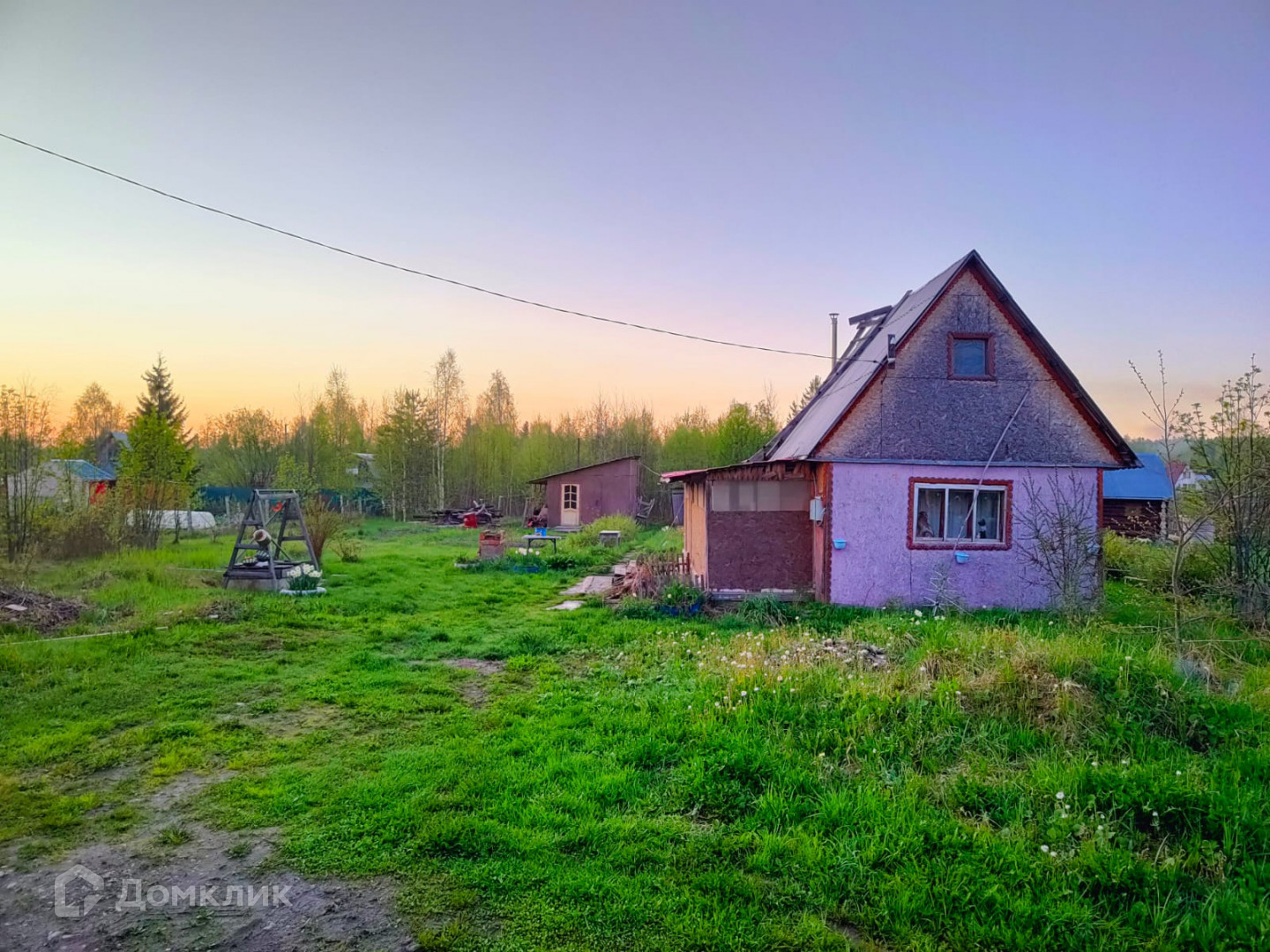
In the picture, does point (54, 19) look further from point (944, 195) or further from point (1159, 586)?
point (1159, 586)

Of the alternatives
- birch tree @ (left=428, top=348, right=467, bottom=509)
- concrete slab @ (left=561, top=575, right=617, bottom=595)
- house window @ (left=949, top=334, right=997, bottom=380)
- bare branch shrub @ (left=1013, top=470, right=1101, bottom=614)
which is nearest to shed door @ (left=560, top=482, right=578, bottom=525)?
birch tree @ (left=428, top=348, right=467, bottom=509)

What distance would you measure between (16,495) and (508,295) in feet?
33.9

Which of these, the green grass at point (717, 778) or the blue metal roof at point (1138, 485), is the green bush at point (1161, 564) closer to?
the green grass at point (717, 778)

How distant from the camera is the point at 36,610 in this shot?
827 centimetres

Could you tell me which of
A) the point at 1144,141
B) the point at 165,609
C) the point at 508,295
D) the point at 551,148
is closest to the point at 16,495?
the point at 165,609

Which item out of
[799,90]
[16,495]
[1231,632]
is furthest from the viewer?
[16,495]

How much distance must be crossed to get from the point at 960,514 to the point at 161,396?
3937 cm

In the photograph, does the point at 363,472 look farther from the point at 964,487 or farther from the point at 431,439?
the point at 964,487

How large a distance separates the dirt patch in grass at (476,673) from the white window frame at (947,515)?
287 inches

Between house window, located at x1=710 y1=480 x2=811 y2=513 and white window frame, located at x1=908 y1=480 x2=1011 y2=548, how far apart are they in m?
1.84

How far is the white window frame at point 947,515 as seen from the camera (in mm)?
10367

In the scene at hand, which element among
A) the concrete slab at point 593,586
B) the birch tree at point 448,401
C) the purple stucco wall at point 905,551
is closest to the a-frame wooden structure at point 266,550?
the concrete slab at point 593,586

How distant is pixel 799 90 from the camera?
1066 cm

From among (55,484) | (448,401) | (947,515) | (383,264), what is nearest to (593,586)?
(947,515)
